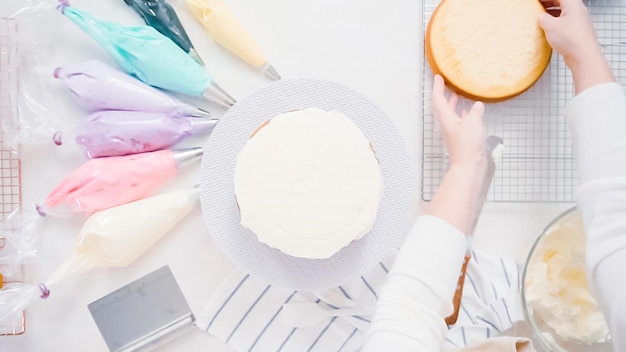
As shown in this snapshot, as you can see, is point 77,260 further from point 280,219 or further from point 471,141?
point 471,141

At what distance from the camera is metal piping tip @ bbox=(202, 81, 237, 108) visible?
2.84 ft

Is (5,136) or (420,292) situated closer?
(420,292)

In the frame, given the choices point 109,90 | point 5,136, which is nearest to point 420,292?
point 109,90

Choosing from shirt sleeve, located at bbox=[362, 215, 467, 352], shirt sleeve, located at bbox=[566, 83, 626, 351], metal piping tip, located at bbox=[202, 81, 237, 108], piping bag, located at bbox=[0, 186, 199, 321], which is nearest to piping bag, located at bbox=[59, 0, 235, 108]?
metal piping tip, located at bbox=[202, 81, 237, 108]

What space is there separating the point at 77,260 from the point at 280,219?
0.30 m

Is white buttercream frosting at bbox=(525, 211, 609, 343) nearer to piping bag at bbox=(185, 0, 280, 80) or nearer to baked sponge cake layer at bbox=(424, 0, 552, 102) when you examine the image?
baked sponge cake layer at bbox=(424, 0, 552, 102)

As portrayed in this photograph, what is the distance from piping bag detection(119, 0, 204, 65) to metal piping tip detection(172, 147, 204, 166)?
120 mm

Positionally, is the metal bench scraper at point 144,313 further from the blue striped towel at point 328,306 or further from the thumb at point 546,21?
the thumb at point 546,21

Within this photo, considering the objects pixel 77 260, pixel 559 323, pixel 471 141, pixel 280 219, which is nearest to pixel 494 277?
pixel 559 323

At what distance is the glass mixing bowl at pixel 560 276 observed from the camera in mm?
833

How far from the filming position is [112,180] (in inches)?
32.9

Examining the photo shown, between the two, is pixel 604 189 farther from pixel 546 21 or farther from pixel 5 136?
pixel 5 136

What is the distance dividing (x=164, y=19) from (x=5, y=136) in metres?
0.26

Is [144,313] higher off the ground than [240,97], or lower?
lower
